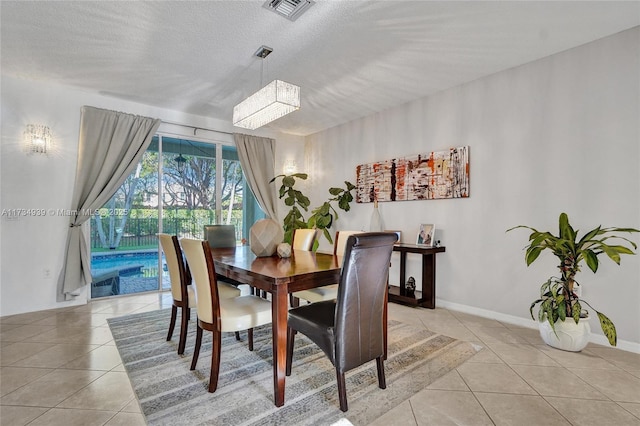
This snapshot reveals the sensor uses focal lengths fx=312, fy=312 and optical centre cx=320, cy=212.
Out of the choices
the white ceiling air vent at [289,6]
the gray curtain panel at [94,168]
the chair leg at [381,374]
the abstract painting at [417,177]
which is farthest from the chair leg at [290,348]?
the gray curtain panel at [94,168]

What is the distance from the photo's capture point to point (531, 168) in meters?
3.15

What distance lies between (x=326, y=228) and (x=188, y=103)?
112 inches

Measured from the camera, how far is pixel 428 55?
3021 mm

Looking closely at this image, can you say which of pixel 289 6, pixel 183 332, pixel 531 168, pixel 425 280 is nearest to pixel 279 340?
pixel 183 332

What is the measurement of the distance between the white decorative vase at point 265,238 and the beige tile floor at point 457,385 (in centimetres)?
126

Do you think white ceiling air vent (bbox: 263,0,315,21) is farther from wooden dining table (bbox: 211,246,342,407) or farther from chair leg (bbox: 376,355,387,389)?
chair leg (bbox: 376,355,387,389)

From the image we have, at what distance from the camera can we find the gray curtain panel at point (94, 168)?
12.5 ft

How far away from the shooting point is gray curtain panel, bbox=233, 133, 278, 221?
209 inches

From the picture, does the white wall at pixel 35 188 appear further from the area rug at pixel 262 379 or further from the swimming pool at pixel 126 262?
the area rug at pixel 262 379

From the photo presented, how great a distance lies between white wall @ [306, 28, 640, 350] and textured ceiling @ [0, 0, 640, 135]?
26cm

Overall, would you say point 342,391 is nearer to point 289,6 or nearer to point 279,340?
point 279,340

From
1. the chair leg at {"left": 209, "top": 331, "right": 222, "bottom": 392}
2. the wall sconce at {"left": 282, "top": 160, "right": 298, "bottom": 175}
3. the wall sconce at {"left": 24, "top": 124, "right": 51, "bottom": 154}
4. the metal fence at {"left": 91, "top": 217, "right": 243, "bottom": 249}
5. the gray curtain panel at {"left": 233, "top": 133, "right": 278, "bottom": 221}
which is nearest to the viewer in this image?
the chair leg at {"left": 209, "top": 331, "right": 222, "bottom": 392}

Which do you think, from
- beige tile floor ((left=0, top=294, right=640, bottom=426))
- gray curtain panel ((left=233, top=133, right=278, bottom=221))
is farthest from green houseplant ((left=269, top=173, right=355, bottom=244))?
beige tile floor ((left=0, top=294, right=640, bottom=426))

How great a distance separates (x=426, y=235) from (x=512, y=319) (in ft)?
4.15
